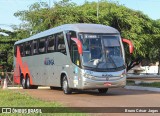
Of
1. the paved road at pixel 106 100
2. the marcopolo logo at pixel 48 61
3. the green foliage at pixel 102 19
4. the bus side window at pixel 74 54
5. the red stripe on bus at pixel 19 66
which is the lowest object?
the paved road at pixel 106 100

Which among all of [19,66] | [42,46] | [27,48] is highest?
[42,46]

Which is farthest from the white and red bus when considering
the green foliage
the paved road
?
the green foliage

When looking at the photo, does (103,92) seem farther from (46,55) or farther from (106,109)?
(106,109)

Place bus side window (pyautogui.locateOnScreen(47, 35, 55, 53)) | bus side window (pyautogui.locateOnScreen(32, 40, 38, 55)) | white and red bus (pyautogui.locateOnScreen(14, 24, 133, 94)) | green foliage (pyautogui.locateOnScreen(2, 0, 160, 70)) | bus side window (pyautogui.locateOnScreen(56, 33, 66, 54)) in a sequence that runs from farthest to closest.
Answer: green foliage (pyautogui.locateOnScreen(2, 0, 160, 70)) → bus side window (pyautogui.locateOnScreen(32, 40, 38, 55)) → bus side window (pyautogui.locateOnScreen(47, 35, 55, 53)) → bus side window (pyautogui.locateOnScreen(56, 33, 66, 54)) → white and red bus (pyautogui.locateOnScreen(14, 24, 133, 94))

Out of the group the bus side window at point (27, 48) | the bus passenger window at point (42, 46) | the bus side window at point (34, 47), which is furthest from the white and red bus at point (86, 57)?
the bus side window at point (27, 48)

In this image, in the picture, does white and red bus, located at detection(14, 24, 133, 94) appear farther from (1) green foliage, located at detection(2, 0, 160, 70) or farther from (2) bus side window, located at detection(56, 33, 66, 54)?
(1) green foliage, located at detection(2, 0, 160, 70)

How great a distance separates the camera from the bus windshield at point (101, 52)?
707 inches

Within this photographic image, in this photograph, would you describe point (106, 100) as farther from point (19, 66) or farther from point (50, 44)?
point (19, 66)

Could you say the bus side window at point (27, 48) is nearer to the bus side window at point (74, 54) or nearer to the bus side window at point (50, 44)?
the bus side window at point (50, 44)

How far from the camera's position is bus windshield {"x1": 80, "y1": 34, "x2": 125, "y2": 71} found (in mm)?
17956

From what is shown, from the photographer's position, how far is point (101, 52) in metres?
18.2

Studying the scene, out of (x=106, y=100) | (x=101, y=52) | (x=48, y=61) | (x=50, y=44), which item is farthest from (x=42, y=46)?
(x=106, y=100)

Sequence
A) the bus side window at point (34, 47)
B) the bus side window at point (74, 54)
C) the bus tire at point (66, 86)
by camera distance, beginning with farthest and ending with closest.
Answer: the bus side window at point (34, 47) → the bus tire at point (66, 86) → the bus side window at point (74, 54)

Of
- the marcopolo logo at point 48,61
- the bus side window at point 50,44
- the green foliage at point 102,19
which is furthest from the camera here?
the green foliage at point 102,19
